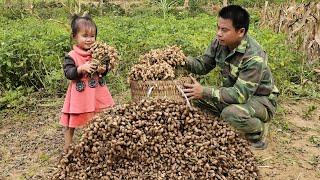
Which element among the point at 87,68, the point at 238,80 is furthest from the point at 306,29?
the point at 87,68

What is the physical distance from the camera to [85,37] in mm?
4195

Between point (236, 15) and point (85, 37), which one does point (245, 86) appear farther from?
point (85, 37)

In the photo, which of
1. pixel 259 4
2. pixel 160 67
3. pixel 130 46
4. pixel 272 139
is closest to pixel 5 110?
pixel 130 46

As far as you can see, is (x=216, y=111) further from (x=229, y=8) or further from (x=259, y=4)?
(x=259, y=4)

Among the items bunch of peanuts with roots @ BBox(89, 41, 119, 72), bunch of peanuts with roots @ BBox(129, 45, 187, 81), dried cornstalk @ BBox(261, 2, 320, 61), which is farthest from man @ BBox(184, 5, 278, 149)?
dried cornstalk @ BBox(261, 2, 320, 61)

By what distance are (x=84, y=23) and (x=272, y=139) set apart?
2114mm

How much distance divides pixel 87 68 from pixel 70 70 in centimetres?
17

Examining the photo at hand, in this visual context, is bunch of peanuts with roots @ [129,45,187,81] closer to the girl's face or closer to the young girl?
the young girl

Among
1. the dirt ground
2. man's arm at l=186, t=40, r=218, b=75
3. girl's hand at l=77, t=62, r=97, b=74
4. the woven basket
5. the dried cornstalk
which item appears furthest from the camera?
the dried cornstalk

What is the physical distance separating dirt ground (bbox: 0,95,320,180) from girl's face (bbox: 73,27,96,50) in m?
1.06

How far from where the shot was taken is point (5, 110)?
5.88m

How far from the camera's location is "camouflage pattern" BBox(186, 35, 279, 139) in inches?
162

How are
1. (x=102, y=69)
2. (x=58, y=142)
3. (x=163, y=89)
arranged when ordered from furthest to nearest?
(x=58, y=142)
(x=102, y=69)
(x=163, y=89)

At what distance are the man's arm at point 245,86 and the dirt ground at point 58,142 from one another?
0.65 metres
